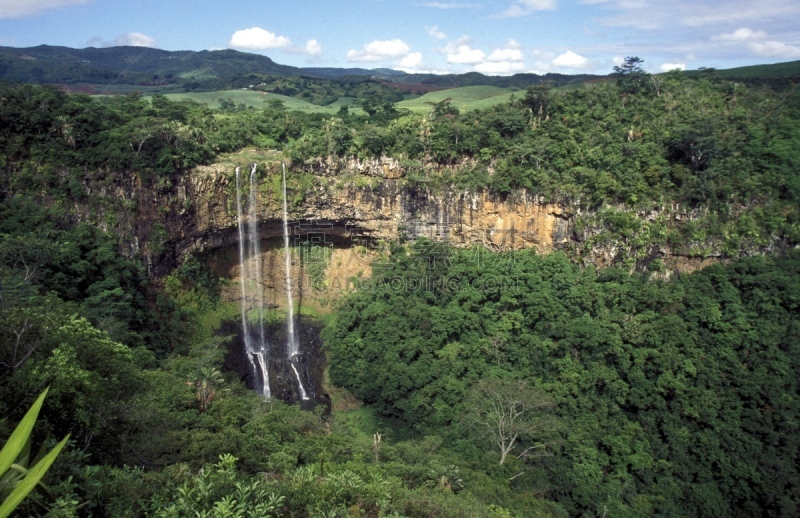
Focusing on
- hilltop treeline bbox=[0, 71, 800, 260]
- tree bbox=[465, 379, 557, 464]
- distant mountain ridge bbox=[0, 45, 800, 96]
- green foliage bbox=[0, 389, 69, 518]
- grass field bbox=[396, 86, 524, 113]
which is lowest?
tree bbox=[465, 379, 557, 464]

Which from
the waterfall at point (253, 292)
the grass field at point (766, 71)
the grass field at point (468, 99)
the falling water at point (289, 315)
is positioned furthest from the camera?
the grass field at point (468, 99)

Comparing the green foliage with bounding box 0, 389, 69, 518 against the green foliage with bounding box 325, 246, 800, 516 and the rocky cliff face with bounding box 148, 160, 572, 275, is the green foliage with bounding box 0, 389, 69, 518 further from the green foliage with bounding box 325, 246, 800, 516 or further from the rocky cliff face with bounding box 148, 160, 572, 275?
the rocky cliff face with bounding box 148, 160, 572, 275

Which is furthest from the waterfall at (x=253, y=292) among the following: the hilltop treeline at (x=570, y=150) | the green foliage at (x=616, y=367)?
the green foliage at (x=616, y=367)

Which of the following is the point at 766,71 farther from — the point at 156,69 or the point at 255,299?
the point at 156,69

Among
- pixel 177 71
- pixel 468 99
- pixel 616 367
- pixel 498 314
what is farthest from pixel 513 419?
pixel 177 71

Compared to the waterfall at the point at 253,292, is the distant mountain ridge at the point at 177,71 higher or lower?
higher

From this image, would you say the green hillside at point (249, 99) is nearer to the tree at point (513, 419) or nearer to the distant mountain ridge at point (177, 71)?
the distant mountain ridge at point (177, 71)

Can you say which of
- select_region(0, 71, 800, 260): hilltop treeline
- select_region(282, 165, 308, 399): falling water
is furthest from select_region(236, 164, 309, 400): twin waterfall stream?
select_region(0, 71, 800, 260): hilltop treeline
